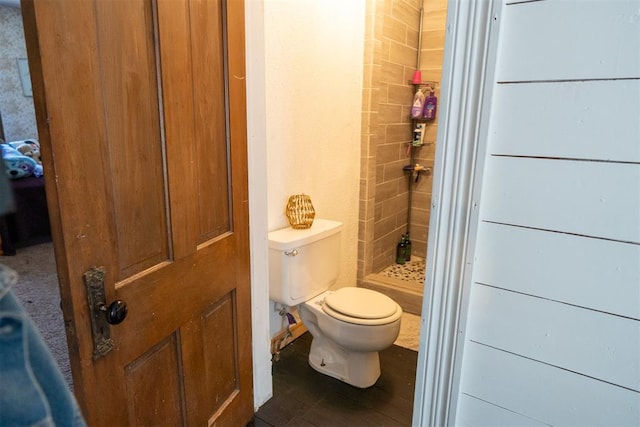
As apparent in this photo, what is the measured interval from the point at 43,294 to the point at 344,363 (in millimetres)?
2336

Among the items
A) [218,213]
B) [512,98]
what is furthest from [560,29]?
[218,213]

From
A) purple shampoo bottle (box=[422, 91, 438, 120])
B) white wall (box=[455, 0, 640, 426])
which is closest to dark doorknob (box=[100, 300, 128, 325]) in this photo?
white wall (box=[455, 0, 640, 426])

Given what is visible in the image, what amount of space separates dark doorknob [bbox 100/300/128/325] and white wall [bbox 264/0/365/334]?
104 cm

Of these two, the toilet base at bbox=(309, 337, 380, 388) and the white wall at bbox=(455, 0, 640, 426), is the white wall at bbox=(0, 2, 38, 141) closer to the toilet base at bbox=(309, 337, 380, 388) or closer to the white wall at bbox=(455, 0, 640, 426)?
the toilet base at bbox=(309, 337, 380, 388)

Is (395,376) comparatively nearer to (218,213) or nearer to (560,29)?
(218,213)

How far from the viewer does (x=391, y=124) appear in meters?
2.83

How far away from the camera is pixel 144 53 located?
38.9 inches

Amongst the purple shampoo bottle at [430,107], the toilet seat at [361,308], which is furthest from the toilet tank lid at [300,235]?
the purple shampoo bottle at [430,107]

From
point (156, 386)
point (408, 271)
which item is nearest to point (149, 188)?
point (156, 386)

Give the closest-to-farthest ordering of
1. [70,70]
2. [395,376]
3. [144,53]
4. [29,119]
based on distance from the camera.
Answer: [70,70] < [144,53] < [395,376] < [29,119]

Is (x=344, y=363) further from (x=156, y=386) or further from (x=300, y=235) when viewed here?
(x=156, y=386)

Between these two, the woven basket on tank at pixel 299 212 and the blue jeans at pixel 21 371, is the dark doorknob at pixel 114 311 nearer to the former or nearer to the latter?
the blue jeans at pixel 21 371

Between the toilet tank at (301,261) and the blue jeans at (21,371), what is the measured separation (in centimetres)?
134

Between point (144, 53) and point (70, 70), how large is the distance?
0.70 ft
